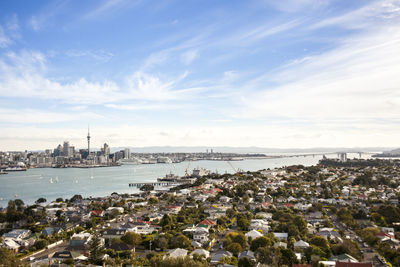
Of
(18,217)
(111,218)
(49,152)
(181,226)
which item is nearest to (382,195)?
(181,226)

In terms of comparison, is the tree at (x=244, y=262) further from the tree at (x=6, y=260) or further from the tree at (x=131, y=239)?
the tree at (x=6, y=260)

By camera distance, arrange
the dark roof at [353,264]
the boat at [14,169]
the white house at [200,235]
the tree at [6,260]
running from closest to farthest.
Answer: the tree at [6,260] → the dark roof at [353,264] → the white house at [200,235] → the boat at [14,169]

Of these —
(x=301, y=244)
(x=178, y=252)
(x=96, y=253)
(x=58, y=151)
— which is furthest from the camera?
(x=58, y=151)

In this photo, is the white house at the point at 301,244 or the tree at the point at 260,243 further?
the white house at the point at 301,244

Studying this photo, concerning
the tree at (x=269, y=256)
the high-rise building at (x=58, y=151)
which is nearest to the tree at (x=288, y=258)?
the tree at (x=269, y=256)

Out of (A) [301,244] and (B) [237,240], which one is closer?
(A) [301,244]

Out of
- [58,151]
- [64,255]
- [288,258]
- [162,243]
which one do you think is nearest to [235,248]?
[288,258]

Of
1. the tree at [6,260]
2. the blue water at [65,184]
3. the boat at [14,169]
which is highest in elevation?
the tree at [6,260]

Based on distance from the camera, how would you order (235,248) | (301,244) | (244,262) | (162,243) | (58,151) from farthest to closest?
(58,151)
(162,243)
(301,244)
(235,248)
(244,262)

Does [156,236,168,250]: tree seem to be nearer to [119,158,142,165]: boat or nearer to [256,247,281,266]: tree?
[256,247,281,266]: tree

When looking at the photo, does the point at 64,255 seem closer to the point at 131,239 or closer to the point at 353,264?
the point at 131,239

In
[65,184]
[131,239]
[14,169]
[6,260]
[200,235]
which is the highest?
[6,260]

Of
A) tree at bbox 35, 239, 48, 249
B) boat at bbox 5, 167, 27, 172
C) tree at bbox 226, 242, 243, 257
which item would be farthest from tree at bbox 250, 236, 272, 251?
boat at bbox 5, 167, 27, 172
